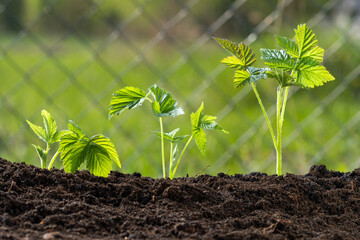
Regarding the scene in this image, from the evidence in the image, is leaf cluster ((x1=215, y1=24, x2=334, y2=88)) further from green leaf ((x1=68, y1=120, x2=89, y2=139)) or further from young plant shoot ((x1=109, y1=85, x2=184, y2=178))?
green leaf ((x1=68, y1=120, x2=89, y2=139))

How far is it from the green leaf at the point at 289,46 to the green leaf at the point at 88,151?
1.76ft

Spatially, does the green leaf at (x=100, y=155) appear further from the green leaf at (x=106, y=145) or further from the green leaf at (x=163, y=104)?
the green leaf at (x=163, y=104)

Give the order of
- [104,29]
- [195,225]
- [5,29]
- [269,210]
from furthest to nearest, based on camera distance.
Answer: [104,29] → [5,29] → [269,210] → [195,225]

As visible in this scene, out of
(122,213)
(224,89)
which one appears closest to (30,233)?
(122,213)

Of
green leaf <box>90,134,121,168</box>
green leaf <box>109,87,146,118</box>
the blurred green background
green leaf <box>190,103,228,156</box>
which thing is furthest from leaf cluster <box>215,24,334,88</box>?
the blurred green background

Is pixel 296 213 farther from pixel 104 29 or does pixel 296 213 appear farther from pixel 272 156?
pixel 104 29

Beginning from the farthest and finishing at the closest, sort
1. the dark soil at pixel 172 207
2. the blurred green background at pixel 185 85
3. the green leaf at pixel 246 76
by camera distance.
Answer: the blurred green background at pixel 185 85 < the green leaf at pixel 246 76 < the dark soil at pixel 172 207

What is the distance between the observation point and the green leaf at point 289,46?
61.1 inches

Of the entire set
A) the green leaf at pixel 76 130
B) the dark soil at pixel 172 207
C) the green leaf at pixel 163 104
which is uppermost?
the green leaf at pixel 163 104

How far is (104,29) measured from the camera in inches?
214

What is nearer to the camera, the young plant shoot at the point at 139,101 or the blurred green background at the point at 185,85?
the young plant shoot at the point at 139,101

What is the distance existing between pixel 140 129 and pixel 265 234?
103 inches

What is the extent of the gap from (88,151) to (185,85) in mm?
3291

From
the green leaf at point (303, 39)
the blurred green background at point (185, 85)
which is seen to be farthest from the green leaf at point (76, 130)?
the blurred green background at point (185, 85)
